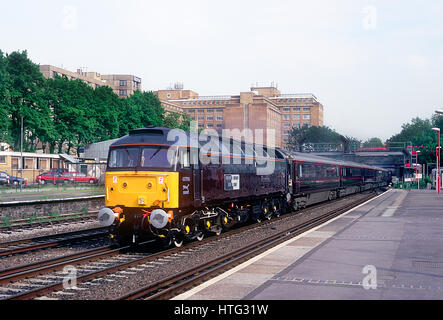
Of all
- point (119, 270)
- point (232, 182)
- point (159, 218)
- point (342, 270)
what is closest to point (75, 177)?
point (232, 182)

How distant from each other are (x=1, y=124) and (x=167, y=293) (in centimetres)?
4912

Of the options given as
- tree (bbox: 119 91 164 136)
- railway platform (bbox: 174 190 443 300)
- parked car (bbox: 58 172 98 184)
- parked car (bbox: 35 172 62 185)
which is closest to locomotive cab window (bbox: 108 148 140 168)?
railway platform (bbox: 174 190 443 300)

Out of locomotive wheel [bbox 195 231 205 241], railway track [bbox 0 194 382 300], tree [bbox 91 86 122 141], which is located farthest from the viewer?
tree [bbox 91 86 122 141]

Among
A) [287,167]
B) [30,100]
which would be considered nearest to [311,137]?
[30,100]

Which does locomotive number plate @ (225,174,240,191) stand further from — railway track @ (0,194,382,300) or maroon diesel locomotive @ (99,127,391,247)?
railway track @ (0,194,382,300)

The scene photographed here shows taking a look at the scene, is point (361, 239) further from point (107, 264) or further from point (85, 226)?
point (85, 226)

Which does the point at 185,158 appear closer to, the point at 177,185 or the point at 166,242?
the point at 177,185

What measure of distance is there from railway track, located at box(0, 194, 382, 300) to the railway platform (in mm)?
735

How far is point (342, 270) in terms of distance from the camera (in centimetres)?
1102

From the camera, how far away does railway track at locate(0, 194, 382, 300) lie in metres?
9.95

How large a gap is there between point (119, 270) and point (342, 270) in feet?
18.7

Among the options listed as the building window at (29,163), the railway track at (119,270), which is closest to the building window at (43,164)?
the building window at (29,163)

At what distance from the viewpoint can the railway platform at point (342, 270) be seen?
29.2ft

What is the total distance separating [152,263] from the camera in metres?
13.2
